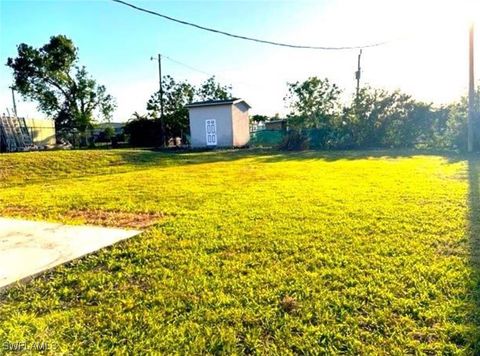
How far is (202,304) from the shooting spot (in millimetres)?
2582

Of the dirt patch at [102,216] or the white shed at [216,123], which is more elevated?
the white shed at [216,123]

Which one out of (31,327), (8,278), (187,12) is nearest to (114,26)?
(187,12)

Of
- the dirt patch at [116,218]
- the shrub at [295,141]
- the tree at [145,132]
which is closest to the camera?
the dirt patch at [116,218]

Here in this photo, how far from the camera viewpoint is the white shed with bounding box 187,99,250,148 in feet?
73.1

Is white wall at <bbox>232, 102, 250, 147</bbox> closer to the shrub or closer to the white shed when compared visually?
the white shed

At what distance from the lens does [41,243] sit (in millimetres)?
4074

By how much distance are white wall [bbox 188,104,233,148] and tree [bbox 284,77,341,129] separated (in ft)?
16.7

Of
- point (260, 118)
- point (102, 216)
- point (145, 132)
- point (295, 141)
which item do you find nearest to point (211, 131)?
point (295, 141)

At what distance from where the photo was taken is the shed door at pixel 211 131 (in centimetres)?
2264

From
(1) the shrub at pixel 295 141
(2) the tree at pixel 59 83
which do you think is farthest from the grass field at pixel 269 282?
(2) the tree at pixel 59 83

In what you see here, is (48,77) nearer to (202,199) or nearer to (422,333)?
(202,199)

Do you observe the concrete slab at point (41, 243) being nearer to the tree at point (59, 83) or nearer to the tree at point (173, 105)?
the tree at point (173, 105)

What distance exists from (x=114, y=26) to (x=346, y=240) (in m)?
9.98

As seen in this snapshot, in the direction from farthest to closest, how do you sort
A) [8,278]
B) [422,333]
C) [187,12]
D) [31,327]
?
[187,12] → [8,278] → [31,327] → [422,333]
